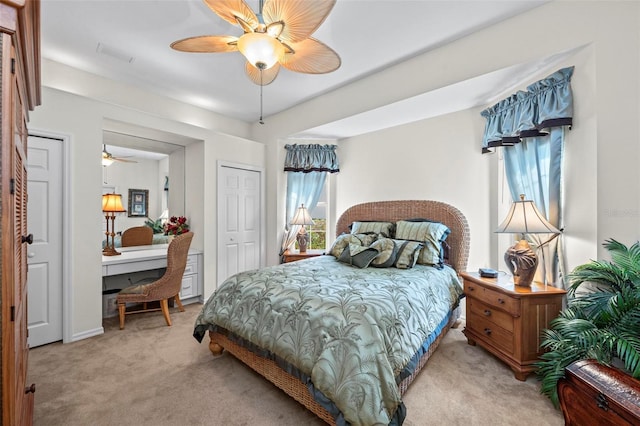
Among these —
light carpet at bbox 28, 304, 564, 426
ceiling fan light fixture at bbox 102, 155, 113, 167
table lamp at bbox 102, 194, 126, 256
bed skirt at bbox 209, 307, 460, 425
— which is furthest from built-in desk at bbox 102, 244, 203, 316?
bed skirt at bbox 209, 307, 460, 425

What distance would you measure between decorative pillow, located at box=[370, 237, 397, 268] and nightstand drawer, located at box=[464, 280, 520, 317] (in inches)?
29.0

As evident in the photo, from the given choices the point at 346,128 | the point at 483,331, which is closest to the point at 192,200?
the point at 346,128

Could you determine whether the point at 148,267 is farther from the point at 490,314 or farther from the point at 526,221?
the point at 526,221

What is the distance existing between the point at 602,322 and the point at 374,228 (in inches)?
86.5

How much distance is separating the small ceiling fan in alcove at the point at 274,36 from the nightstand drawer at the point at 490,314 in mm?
2357

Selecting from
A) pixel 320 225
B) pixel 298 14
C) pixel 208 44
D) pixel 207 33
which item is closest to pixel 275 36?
pixel 298 14

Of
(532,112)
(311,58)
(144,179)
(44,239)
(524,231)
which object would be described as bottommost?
(44,239)

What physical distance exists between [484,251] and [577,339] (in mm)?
1597

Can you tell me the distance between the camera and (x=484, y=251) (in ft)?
10.5

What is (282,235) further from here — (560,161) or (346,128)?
(560,161)

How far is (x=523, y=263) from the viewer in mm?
2236

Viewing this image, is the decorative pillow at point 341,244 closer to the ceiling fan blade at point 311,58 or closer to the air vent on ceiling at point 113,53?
the ceiling fan blade at point 311,58

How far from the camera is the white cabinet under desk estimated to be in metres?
3.17

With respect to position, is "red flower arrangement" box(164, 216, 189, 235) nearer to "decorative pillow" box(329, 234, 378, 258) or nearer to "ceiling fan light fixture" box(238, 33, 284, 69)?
"decorative pillow" box(329, 234, 378, 258)
